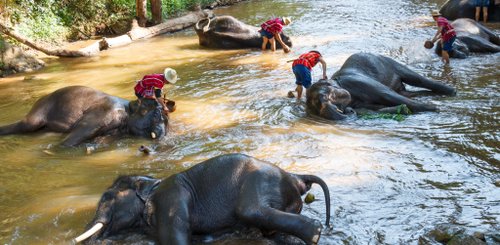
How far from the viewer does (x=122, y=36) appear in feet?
52.4

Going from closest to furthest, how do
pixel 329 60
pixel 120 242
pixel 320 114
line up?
pixel 120 242
pixel 320 114
pixel 329 60

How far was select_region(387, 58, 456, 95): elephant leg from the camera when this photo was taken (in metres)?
8.20

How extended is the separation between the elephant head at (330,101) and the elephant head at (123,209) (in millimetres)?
3617

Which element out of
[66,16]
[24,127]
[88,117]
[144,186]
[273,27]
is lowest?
[24,127]

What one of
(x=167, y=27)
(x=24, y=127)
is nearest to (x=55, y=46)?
(x=167, y=27)

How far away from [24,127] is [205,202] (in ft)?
15.4

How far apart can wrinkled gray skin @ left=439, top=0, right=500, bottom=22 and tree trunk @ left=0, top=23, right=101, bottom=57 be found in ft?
33.6

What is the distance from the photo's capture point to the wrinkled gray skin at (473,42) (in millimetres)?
10719

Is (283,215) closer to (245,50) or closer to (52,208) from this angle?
(52,208)

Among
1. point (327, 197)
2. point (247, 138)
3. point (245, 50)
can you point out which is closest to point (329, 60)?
point (245, 50)

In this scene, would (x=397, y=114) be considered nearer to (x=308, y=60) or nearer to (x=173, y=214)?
(x=308, y=60)

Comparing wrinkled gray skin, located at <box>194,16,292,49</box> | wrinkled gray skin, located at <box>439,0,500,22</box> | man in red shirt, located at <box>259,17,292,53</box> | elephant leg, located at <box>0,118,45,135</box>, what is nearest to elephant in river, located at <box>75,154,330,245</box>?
elephant leg, located at <box>0,118,45,135</box>

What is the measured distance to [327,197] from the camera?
4340mm

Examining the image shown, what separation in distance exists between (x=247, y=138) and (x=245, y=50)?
22.7ft
